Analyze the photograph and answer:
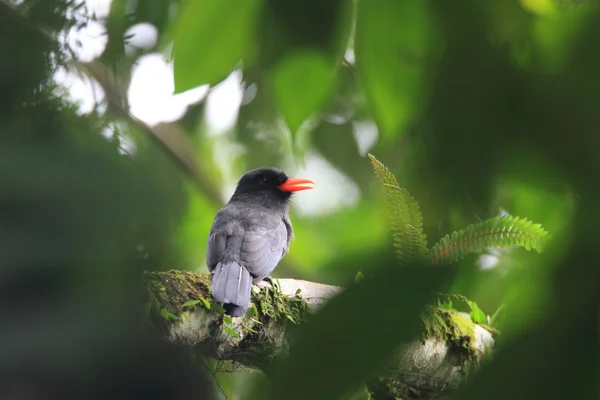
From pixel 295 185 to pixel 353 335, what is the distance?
358 centimetres

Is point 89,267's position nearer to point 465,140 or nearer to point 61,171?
point 61,171

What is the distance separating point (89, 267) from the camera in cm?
37

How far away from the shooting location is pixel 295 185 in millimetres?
3965

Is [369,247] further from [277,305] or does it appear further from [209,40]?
[277,305]

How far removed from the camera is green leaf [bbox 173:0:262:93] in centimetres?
A: 83

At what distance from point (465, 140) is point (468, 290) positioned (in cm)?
30

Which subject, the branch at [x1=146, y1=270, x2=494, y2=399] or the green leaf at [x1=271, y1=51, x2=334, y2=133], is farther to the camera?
the branch at [x1=146, y1=270, x2=494, y2=399]

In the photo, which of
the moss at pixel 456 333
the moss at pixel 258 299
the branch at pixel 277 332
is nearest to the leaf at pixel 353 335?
the branch at pixel 277 332

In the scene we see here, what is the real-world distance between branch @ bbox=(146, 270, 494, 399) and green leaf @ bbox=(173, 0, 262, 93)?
0.74 m

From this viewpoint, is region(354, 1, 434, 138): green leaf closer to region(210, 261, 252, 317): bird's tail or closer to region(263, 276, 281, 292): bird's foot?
region(210, 261, 252, 317): bird's tail

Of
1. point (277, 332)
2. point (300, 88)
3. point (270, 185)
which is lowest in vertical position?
point (277, 332)

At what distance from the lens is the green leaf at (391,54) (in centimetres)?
63

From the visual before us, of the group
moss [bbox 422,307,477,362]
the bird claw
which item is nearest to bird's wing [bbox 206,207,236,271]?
the bird claw

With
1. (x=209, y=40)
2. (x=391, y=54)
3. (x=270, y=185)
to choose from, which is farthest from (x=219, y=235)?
(x=391, y=54)
